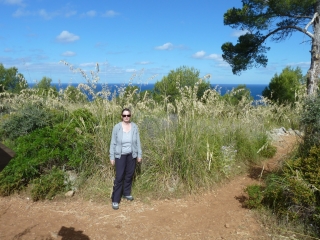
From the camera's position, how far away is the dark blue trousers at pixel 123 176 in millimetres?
4805

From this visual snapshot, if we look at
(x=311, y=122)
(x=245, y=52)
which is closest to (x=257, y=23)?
(x=245, y=52)

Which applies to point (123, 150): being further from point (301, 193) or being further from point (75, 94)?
point (301, 193)

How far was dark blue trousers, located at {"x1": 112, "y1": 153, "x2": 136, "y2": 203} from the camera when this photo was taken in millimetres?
4805

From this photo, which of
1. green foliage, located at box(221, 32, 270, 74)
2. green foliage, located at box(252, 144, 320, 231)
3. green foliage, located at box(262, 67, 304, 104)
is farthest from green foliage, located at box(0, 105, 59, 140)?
green foliage, located at box(262, 67, 304, 104)

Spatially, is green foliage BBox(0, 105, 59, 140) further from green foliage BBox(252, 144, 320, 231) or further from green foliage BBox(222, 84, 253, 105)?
green foliage BBox(252, 144, 320, 231)

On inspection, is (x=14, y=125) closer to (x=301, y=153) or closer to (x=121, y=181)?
(x=121, y=181)

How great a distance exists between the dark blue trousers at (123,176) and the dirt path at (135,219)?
0.21 m

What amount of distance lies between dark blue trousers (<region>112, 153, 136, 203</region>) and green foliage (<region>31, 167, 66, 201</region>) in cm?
109

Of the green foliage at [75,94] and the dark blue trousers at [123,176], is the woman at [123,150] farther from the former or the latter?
the green foliage at [75,94]

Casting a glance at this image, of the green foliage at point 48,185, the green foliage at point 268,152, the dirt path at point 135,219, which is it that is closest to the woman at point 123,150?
the dirt path at point 135,219

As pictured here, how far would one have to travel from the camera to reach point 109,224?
13.9ft

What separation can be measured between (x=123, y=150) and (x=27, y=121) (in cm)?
248

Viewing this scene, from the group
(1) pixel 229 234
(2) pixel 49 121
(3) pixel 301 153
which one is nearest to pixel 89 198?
(2) pixel 49 121

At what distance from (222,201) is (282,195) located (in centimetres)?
116
